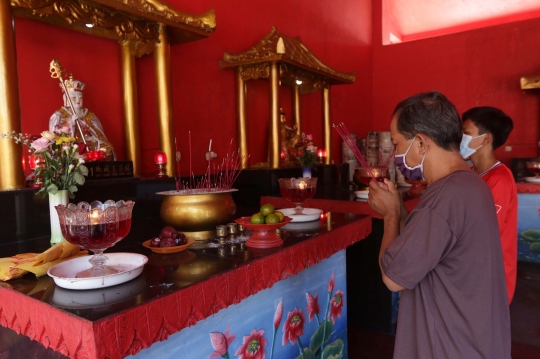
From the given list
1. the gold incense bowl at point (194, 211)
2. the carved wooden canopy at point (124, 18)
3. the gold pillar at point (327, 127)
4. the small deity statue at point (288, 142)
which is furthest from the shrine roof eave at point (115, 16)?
the gold pillar at point (327, 127)

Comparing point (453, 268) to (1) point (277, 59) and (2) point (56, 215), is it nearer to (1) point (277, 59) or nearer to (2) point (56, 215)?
(2) point (56, 215)

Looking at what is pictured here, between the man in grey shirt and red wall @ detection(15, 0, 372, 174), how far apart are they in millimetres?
1927

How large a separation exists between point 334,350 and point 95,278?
1215 mm

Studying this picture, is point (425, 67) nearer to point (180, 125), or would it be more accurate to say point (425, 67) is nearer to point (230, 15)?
point (230, 15)

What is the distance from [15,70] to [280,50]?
74.3 inches

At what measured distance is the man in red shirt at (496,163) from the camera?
4.62 feet

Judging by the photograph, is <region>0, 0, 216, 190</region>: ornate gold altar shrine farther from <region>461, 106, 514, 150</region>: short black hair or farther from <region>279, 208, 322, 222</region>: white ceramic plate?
<region>461, 106, 514, 150</region>: short black hair

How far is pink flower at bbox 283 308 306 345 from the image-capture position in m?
1.47

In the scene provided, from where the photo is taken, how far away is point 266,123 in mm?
3775

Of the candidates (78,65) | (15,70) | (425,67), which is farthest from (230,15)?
(425,67)

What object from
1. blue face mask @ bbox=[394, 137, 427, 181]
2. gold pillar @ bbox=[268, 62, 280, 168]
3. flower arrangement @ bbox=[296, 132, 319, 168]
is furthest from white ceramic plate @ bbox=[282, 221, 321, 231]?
flower arrangement @ bbox=[296, 132, 319, 168]

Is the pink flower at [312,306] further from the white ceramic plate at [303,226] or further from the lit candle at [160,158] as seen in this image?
the lit candle at [160,158]

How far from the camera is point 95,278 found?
2.72ft

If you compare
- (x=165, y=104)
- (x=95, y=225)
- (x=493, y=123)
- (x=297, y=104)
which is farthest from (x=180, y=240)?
(x=297, y=104)
